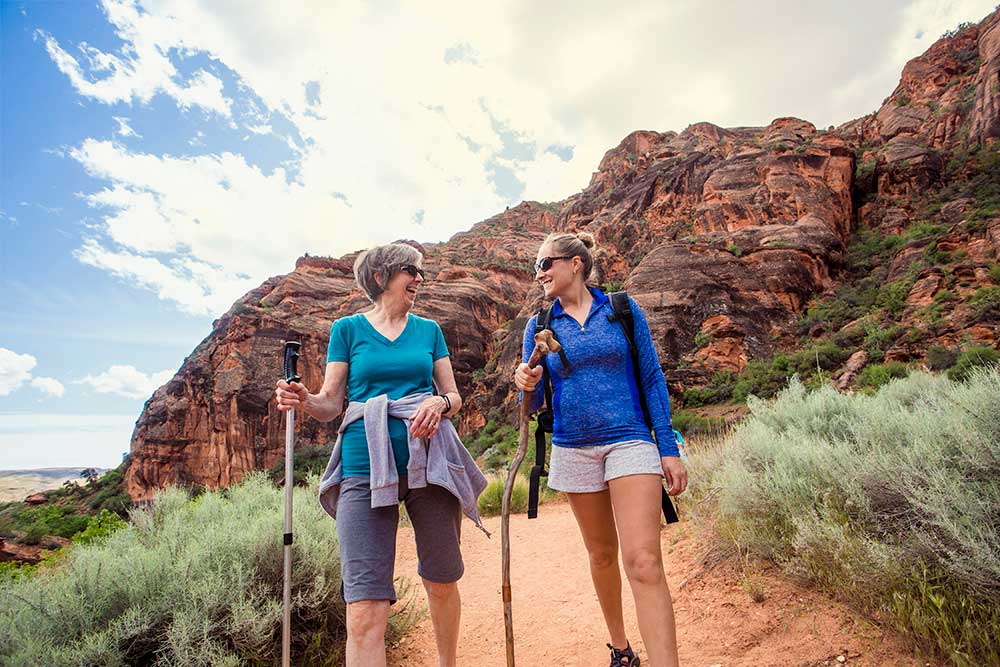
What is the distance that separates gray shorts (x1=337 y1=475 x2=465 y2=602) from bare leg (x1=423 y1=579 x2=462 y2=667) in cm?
7

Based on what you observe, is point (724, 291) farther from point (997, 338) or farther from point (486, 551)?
point (486, 551)

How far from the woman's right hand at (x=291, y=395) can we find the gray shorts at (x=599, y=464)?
122 centimetres

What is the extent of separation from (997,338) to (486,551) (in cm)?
1845

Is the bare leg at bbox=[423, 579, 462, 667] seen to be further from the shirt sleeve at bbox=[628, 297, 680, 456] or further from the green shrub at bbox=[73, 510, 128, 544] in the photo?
the green shrub at bbox=[73, 510, 128, 544]

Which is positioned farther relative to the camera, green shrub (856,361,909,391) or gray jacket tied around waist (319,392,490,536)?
green shrub (856,361,909,391)

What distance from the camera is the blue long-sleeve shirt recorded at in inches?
89.8

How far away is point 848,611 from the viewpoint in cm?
283

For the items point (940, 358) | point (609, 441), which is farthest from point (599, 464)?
point (940, 358)

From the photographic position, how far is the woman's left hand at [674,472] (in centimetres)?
220

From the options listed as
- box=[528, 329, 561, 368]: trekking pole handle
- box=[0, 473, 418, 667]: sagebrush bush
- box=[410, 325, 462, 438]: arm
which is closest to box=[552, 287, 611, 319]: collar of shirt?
box=[528, 329, 561, 368]: trekking pole handle

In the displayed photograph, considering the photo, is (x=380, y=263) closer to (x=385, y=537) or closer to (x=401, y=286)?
(x=401, y=286)

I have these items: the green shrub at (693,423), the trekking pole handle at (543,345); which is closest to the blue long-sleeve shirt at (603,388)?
the trekking pole handle at (543,345)

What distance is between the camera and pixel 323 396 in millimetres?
2359

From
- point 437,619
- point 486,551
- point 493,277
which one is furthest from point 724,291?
point 493,277
